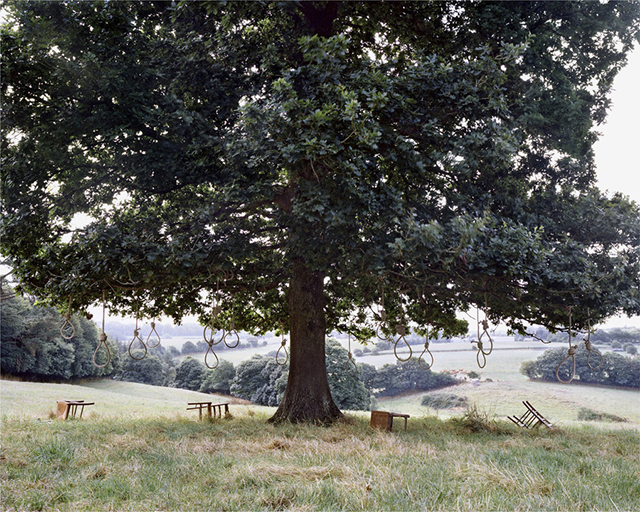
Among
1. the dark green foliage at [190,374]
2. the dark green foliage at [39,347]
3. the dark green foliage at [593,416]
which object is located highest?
the dark green foliage at [39,347]

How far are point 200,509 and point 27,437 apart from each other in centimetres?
453

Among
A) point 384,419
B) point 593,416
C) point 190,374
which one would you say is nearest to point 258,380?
point 190,374

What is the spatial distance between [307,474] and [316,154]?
4.30m

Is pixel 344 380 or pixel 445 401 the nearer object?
pixel 445 401

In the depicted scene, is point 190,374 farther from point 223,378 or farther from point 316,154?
point 316,154

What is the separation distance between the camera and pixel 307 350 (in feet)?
32.3

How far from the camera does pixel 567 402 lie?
20125mm

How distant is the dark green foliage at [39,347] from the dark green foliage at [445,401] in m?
23.0

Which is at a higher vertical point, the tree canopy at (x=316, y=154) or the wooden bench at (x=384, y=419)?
the tree canopy at (x=316, y=154)

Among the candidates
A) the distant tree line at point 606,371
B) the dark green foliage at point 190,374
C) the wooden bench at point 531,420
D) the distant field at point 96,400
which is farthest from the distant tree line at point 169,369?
the wooden bench at point 531,420

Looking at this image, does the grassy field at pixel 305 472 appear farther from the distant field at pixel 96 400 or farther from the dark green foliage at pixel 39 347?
the dark green foliage at pixel 39 347

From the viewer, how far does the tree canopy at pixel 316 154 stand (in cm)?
700

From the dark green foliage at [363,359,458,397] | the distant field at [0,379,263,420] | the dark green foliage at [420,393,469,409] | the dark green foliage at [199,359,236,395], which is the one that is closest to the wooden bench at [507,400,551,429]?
the distant field at [0,379,263,420]

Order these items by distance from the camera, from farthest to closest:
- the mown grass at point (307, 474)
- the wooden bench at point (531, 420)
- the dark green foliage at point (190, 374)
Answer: the dark green foliage at point (190, 374)
the wooden bench at point (531, 420)
the mown grass at point (307, 474)
